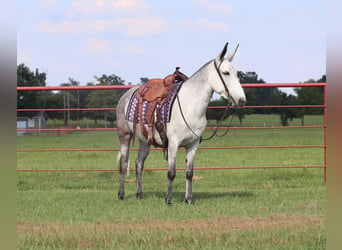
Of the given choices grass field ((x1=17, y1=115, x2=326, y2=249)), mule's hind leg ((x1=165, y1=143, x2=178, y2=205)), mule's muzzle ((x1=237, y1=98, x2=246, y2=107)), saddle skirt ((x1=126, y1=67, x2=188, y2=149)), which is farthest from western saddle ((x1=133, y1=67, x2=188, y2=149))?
mule's muzzle ((x1=237, y1=98, x2=246, y2=107))

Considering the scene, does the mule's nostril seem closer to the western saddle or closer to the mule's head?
the mule's head

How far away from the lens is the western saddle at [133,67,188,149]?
21.3ft

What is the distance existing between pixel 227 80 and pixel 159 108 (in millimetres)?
942

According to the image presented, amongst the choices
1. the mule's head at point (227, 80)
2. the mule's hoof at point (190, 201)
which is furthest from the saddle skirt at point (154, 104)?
the mule's hoof at point (190, 201)

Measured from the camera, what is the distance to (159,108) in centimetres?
652

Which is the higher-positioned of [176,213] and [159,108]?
[159,108]

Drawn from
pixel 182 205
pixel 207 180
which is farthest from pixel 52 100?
pixel 182 205

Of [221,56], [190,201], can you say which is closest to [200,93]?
[221,56]

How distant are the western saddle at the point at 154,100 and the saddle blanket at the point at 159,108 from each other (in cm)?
3

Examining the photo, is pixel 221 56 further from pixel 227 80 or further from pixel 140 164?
pixel 140 164

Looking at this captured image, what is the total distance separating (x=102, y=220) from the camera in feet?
17.1

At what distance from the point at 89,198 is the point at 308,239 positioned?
3.61 meters

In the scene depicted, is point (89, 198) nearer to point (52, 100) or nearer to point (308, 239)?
point (308, 239)

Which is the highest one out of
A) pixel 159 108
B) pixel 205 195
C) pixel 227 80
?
pixel 227 80
